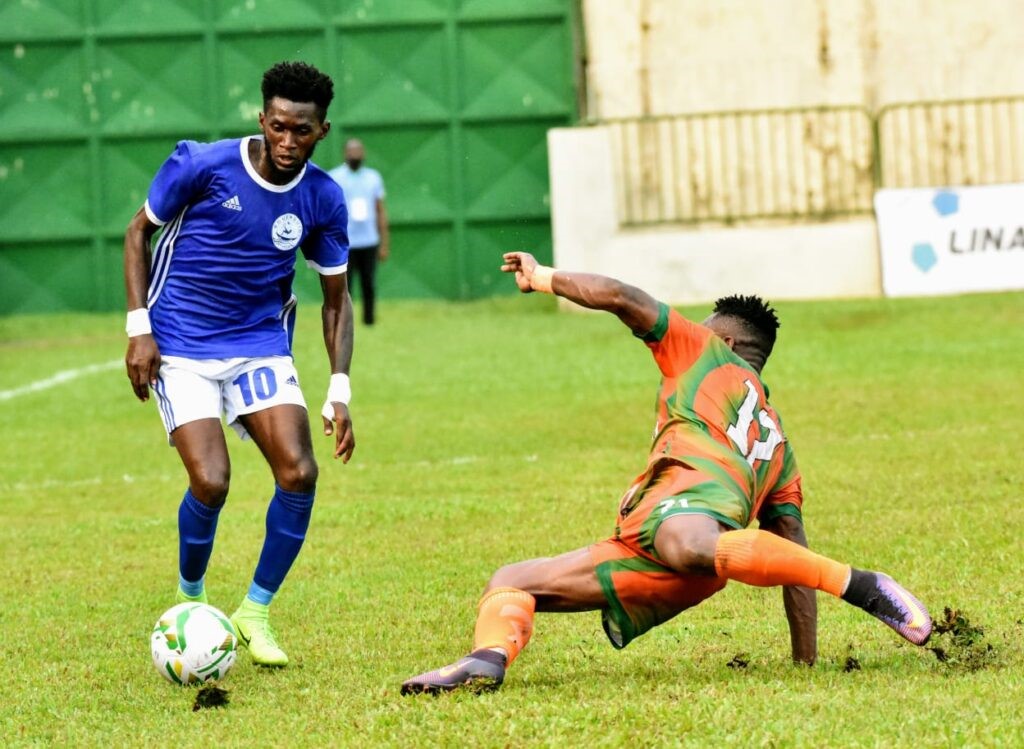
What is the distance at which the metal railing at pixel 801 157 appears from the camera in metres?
21.5

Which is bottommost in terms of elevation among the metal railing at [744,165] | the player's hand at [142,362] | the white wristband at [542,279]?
the player's hand at [142,362]

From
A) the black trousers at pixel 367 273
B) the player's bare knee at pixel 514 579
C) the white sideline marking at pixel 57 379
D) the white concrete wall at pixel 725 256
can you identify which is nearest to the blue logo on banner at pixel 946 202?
the white concrete wall at pixel 725 256

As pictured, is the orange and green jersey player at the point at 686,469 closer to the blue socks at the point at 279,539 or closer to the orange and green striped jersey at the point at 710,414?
the orange and green striped jersey at the point at 710,414

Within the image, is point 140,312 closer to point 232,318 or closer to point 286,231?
point 232,318

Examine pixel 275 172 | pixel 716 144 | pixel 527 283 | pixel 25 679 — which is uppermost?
pixel 716 144

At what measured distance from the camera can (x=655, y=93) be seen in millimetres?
21953

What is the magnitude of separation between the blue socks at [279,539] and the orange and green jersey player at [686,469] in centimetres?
147

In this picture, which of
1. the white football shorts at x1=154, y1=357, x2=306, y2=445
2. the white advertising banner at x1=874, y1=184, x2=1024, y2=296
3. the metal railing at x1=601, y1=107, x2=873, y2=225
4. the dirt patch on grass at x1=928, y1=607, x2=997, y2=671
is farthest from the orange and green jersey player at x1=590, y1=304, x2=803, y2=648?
the metal railing at x1=601, y1=107, x2=873, y2=225

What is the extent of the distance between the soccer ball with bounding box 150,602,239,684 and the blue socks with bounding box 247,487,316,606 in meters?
0.58

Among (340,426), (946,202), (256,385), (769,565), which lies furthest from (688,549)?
(946,202)

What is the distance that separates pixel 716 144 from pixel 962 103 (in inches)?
122

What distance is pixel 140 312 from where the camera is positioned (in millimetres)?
6641

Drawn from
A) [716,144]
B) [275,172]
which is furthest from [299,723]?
[716,144]

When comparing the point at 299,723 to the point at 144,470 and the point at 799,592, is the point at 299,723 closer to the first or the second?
the point at 799,592
